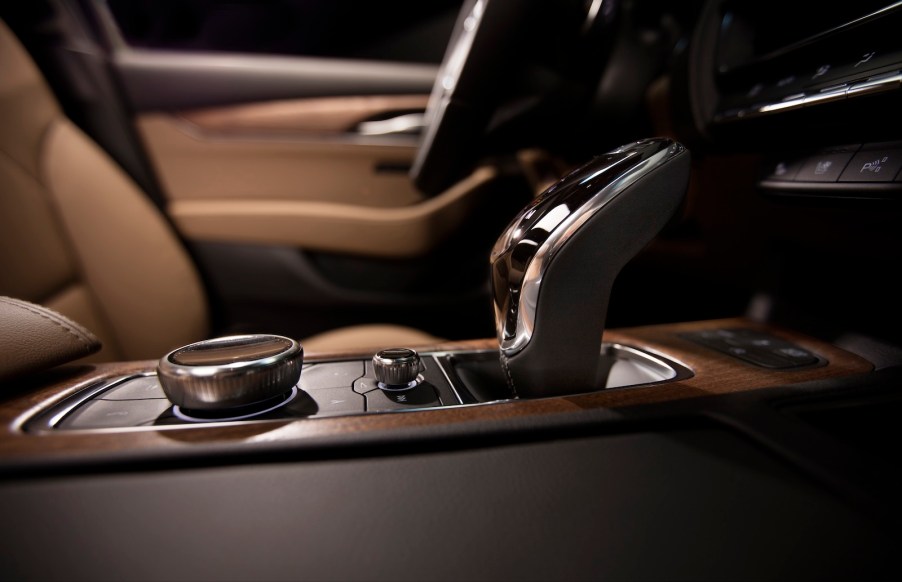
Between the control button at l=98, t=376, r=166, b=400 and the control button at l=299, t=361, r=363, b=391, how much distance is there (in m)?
0.10

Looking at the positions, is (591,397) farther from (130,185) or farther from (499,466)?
(130,185)

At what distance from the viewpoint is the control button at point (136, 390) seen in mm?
393

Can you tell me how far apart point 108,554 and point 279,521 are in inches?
2.8

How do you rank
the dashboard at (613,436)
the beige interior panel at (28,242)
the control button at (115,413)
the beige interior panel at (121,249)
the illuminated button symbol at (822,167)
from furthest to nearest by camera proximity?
the beige interior panel at (121,249)
the beige interior panel at (28,242)
the illuminated button symbol at (822,167)
the control button at (115,413)
the dashboard at (613,436)

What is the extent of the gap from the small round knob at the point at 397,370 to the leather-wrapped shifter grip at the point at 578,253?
71 mm

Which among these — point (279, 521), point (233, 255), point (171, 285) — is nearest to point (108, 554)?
point (279, 521)

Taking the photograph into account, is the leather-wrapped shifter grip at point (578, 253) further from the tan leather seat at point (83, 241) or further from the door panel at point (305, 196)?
the door panel at point (305, 196)

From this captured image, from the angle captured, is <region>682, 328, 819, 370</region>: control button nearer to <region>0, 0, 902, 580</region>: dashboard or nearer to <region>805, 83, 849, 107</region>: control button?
<region>0, 0, 902, 580</region>: dashboard

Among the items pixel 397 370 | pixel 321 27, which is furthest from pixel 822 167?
pixel 321 27

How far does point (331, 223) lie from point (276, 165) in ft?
0.53

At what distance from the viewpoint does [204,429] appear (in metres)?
0.32

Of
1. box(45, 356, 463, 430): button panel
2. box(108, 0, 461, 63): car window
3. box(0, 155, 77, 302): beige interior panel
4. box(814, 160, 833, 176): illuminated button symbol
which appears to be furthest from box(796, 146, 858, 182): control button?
box(108, 0, 461, 63): car window

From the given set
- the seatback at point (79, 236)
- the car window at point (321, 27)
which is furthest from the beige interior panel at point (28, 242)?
the car window at point (321, 27)

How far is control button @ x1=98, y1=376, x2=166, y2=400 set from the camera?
1.29ft
